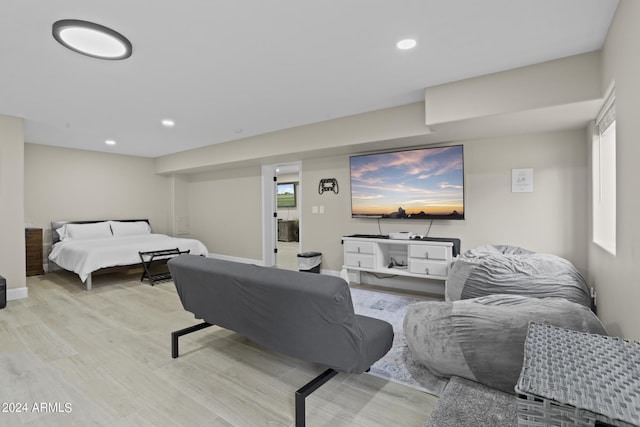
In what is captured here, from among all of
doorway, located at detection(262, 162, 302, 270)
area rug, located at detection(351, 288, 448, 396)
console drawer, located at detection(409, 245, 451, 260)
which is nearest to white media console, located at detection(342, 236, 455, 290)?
console drawer, located at detection(409, 245, 451, 260)

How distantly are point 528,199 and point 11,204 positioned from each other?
21.9 ft

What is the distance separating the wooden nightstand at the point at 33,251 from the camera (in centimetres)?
546

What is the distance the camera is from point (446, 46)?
2.54 m

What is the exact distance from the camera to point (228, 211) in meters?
7.07

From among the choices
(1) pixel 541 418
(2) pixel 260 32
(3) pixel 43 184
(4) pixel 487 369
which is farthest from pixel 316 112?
(3) pixel 43 184

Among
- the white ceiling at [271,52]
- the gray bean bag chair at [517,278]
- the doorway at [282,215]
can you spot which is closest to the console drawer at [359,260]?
the gray bean bag chair at [517,278]

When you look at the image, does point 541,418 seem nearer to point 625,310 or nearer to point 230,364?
point 625,310

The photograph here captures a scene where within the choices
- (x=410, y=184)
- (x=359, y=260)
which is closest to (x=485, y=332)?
(x=359, y=260)

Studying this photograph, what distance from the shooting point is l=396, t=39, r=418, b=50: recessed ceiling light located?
2.46m

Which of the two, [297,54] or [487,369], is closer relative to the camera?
[487,369]

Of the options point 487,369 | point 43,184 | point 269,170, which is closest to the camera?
point 487,369

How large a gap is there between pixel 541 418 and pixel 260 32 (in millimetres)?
2641

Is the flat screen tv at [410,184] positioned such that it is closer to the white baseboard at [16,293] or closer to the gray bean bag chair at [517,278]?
the gray bean bag chair at [517,278]

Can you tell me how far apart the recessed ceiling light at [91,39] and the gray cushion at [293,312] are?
179 centimetres
